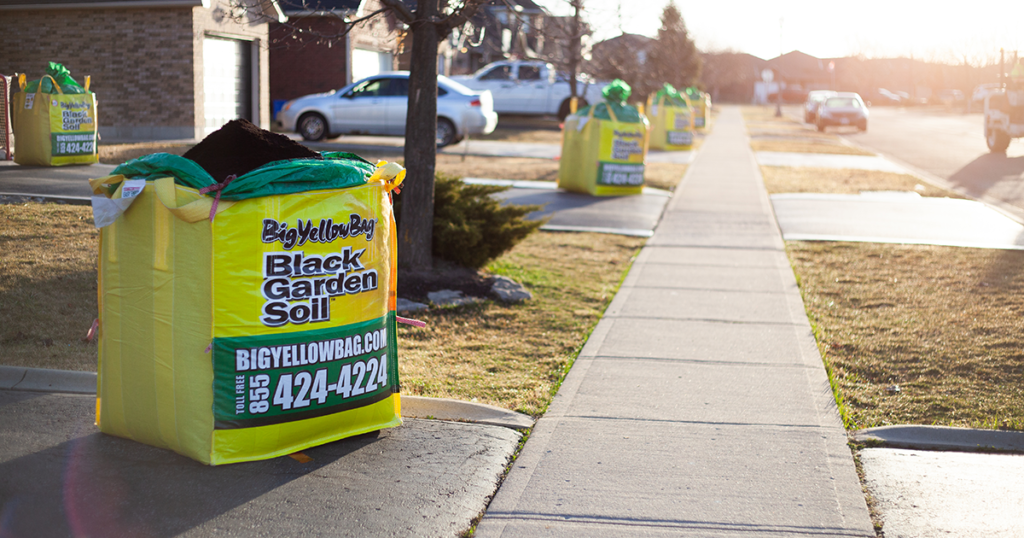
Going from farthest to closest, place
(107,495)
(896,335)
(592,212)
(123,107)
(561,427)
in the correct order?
(123,107) < (592,212) < (896,335) < (561,427) < (107,495)

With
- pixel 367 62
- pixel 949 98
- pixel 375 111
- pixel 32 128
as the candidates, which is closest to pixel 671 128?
pixel 375 111

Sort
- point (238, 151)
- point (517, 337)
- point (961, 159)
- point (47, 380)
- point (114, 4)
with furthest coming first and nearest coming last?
point (961, 159) < point (114, 4) < point (517, 337) < point (47, 380) < point (238, 151)

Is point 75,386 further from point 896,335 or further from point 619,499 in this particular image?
point 896,335

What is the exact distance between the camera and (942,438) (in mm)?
4348

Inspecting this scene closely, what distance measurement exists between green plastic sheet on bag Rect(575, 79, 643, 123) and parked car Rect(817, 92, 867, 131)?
981 inches

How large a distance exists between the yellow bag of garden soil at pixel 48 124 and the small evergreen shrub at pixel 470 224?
19.8 feet

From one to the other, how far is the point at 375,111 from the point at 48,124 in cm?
906

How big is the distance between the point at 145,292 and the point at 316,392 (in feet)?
2.76

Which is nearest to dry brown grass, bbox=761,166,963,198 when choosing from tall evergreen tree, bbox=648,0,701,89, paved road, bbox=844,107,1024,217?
paved road, bbox=844,107,1024,217

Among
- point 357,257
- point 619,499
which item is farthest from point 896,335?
point 357,257

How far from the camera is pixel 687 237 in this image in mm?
10344

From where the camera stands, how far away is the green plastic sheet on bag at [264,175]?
357 centimetres

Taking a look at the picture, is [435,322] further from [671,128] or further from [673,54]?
[673,54]

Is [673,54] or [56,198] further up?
[673,54]
